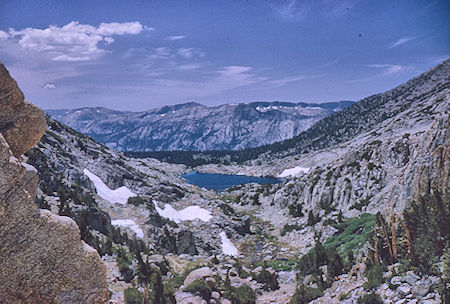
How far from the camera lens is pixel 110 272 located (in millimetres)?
22062

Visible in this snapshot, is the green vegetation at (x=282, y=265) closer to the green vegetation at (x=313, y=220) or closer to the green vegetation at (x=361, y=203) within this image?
the green vegetation at (x=313, y=220)

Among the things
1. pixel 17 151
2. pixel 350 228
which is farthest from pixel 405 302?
pixel 350 228

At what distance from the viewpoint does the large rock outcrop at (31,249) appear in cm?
825

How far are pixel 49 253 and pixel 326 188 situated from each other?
53.2 m

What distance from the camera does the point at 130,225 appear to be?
128ft

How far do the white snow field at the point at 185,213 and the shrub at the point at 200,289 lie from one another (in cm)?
3050

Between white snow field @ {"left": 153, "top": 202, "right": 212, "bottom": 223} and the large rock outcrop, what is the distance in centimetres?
4188

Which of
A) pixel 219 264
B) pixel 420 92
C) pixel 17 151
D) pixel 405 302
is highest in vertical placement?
pixel 420 92

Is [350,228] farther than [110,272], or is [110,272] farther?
[350,228]

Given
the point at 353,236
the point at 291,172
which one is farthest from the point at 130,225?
the point at 291,172

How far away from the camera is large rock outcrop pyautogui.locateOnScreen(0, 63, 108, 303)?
825cm

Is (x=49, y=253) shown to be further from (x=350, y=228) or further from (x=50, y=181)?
(x=350, y=228)

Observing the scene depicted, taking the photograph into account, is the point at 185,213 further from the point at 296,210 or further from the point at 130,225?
the point at 296,210

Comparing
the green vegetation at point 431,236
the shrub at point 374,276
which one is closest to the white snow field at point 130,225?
the shrub at point 374,276
